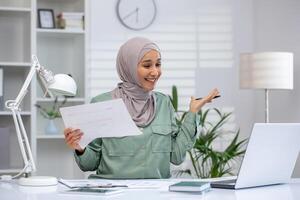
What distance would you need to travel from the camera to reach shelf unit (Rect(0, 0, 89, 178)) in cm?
418

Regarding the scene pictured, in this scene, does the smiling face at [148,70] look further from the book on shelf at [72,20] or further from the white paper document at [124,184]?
the book on shelf at [72,20]

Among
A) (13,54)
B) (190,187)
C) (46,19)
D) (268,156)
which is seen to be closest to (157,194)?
(190,187)

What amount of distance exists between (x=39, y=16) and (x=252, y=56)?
5.07ft

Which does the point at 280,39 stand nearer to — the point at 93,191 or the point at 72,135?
the point at 72,135

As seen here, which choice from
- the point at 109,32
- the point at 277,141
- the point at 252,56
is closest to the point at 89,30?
the point at 109,32

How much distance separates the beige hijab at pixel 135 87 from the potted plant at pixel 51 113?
1582 millimetres

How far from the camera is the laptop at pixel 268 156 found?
80.5 inches

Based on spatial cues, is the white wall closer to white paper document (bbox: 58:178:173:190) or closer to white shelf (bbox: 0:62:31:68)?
white shelf (bbox: 0:62:31:68)

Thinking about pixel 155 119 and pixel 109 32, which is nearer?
pixel 155 119

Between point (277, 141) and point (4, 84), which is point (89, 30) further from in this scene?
point (277, 141)

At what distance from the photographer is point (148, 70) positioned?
2643 mm

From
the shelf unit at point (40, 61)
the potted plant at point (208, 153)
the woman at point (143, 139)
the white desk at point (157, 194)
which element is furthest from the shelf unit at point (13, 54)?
the white desk at point (157, 194)

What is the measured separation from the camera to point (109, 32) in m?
4.72

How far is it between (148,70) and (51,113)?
1.79 meters
